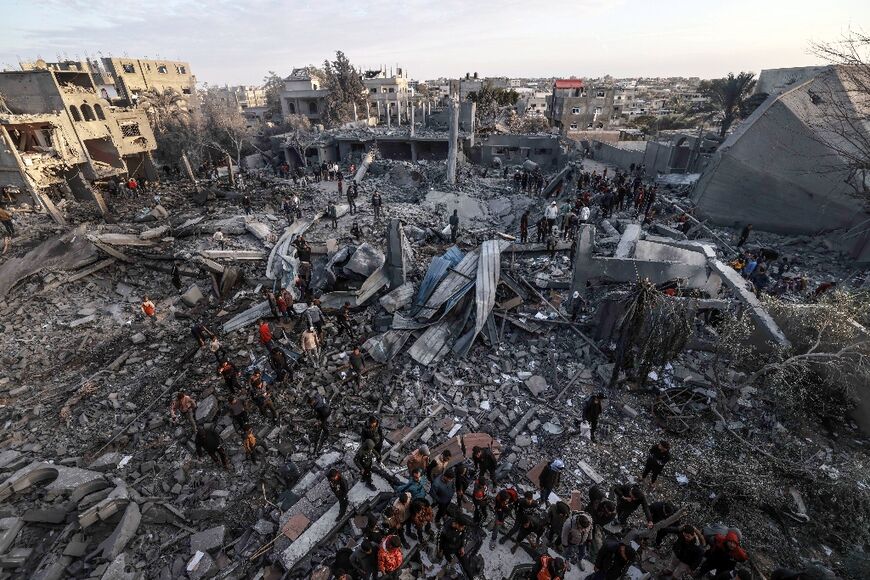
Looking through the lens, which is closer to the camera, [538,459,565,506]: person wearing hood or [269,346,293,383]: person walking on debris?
[538,459,565,506]: person wearing hood

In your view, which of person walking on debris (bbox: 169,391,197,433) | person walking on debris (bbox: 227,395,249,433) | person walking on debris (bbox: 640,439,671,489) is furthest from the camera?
person walking on debris (bbox: 169,391,197,433)

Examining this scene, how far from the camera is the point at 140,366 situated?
912cm

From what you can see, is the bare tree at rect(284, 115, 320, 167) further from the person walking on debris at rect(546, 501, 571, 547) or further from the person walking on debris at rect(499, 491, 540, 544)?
the person walking on debris at rect(546, 501, 571, 547)

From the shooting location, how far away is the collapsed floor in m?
5.51

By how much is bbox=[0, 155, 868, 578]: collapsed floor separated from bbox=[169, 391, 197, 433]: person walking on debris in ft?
0.77

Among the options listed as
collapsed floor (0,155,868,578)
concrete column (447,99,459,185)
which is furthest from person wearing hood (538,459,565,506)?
concrete column (447,99,459,185)

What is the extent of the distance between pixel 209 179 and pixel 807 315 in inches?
1088

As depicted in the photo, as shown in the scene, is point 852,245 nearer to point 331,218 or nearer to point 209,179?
point 331,218

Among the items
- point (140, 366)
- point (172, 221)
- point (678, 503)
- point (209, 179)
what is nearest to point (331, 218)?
point (172, 221)

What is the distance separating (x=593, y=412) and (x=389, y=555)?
405 cm

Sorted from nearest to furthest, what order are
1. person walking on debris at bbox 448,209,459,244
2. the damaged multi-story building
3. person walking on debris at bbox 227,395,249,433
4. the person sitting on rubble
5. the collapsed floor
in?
the person sitting on rubble → the collapsed floor → person walking on debris at bbox 227,395,249,433 → person walking on debris at bbox 448,209,459,244 → the damaged multi-story building

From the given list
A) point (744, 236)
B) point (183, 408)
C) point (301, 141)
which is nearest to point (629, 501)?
point (183, 408)

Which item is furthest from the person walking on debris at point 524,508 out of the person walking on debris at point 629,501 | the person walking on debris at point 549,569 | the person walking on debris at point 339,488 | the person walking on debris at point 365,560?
the person walking on debris at point 339,488

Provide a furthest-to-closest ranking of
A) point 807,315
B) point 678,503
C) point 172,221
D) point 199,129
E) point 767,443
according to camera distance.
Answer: point 199,129, point 172,221, point 807,315, point 767,443, point 678,503
